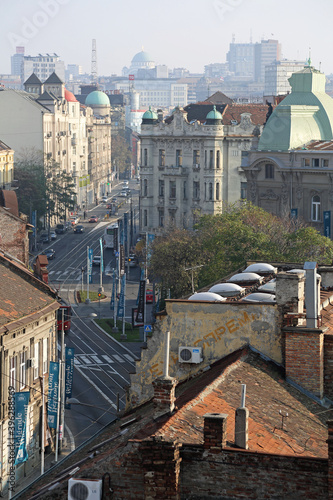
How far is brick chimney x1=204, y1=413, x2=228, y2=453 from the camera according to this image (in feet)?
77.2

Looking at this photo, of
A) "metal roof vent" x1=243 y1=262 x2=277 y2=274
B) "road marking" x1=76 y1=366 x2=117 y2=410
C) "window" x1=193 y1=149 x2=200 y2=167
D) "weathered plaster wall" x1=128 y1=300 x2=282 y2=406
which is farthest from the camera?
"window" x1=193 y1=149 x2=200 y2=167

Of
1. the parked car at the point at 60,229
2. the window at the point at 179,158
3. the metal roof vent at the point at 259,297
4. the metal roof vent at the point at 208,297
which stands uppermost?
the metal roof vent at the point at 259,297

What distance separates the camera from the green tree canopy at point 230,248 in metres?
85.4

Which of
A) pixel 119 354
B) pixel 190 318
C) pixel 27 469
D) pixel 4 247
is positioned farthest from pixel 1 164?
pixel 190 318

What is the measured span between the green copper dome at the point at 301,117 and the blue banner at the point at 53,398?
63.0m

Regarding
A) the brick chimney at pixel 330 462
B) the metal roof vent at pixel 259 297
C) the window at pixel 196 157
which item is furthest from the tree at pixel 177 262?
the brick chimney at pixel 330 462

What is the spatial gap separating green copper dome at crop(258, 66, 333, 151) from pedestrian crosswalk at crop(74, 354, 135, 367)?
36436 millimetres

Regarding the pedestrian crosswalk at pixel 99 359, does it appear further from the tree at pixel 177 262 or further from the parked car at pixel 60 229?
the parked car at pixel 60 229

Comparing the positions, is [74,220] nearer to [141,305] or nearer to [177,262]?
[177,262]

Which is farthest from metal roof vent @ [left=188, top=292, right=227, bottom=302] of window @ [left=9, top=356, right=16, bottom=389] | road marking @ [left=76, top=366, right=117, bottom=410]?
road marking @ [left=76, top=366, right=117, bottom=410]

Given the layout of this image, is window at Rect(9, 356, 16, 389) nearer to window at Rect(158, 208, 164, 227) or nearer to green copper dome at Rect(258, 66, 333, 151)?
green copper dome at Rect(258, 66, 333, 151)

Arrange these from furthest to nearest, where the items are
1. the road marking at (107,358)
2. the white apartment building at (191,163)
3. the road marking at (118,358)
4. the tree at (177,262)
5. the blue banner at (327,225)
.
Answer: the white apartment building at (191,163) → the blue banner at (327,225) → the tree at (177,262) → the road marking at (107,358) → the road marking at (118,358)

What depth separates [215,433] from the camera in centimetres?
2355

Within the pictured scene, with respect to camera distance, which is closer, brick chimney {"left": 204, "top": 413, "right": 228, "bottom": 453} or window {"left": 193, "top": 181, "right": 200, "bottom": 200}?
brick chimney {"left": 204, "top": 413, "right": 228, "bottom": 453}
